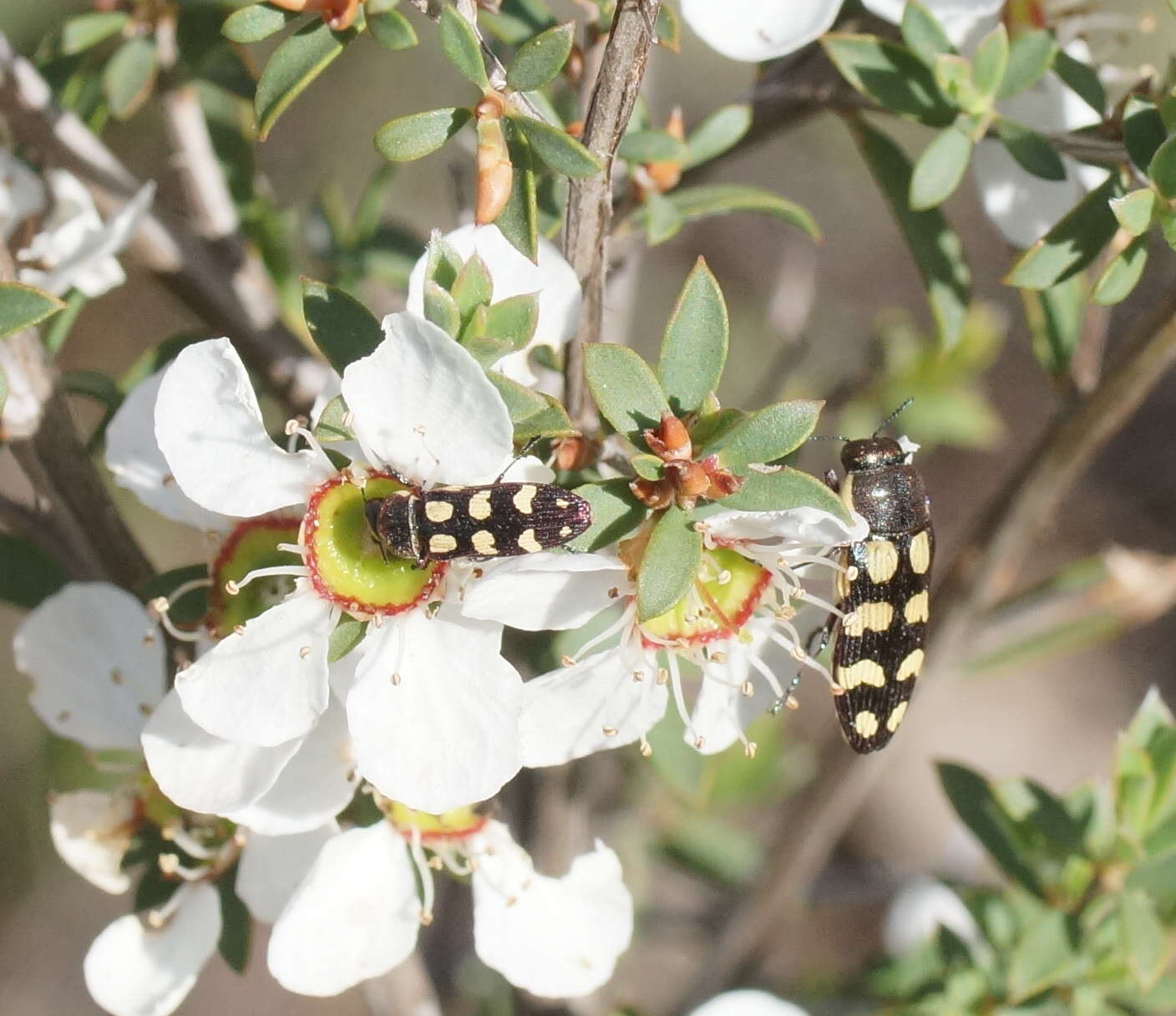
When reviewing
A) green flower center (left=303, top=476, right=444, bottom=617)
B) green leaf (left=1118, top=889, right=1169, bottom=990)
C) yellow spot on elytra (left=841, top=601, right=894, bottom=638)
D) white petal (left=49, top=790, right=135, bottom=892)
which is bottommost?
green leaf (left=1118, top=889, right=1169, bottom=990)

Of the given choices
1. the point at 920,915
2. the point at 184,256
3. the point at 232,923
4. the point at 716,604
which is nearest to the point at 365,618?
the point at 716,604

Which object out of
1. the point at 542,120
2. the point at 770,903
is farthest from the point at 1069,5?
the point at 770,903

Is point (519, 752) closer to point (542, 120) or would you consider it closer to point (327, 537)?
point (327, 537)

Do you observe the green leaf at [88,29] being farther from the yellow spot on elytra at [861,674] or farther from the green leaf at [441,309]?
the yellow spot on elytra at [861,674]

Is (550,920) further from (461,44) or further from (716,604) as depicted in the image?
(461,44)

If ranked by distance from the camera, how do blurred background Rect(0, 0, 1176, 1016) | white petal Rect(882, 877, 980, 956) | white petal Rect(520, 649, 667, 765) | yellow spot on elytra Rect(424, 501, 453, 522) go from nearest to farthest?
yellow spot on elytra Rect(424, 501, 453, 522) → white petal Rect(520, 649, 667, 765) → white petal Rect(882, 877, 980, 956) → blurred background Rect(0, 0, 1176, 1016)

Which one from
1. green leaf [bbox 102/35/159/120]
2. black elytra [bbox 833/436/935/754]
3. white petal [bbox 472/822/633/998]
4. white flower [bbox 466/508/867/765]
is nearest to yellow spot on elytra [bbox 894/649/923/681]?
black elytra [bbox 833/436/935/754]

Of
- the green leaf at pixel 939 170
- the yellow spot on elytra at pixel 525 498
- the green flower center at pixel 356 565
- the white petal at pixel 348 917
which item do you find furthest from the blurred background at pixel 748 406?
the yellow spot on elytra at pixel 525 498

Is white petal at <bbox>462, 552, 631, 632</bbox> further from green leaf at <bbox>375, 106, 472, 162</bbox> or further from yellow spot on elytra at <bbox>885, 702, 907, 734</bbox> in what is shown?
yellow spot on elytra at <bbox>885, 702, 907, 734</bbox>
